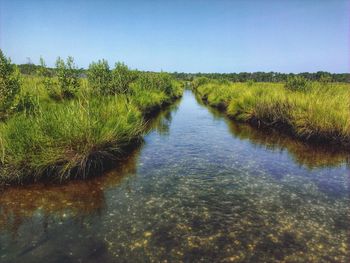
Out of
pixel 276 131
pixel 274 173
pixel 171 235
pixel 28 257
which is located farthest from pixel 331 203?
pixel 276 131

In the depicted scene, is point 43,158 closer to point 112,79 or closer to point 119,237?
point 119,237

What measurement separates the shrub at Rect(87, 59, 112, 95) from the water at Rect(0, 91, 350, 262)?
7682 millimetres

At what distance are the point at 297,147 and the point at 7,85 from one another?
12.3 meters

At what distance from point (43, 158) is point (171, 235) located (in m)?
4.45

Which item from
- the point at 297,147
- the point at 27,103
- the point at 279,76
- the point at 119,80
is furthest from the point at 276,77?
the point at 27,103

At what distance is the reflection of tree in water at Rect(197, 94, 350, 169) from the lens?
10.4 meters

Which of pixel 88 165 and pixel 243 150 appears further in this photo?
pixel 243 150

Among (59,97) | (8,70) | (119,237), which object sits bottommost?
(119,237)

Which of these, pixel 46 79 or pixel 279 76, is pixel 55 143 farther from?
pixel 279 76

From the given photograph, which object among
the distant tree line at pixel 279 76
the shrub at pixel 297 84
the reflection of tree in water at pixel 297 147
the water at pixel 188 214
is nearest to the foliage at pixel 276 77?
the distant tree line at pixel 279 76

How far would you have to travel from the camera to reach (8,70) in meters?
9.46

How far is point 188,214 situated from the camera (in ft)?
20.4

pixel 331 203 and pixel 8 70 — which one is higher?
pixel 8 70

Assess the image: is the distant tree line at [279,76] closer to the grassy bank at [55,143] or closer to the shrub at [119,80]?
the shrub at [119,80]
